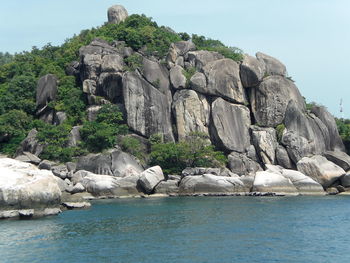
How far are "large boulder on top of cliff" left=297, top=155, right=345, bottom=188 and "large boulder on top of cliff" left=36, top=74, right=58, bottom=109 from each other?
97.7ft

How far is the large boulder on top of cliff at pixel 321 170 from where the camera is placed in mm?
51331

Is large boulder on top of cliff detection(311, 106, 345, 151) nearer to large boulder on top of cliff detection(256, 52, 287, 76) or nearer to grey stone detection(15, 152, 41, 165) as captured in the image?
large boulder on top of cliff detection(256, 52, 287, 76)

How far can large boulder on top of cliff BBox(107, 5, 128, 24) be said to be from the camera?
76.3 meters

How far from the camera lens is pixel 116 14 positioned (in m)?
76.4

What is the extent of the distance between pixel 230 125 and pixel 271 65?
9.06 m

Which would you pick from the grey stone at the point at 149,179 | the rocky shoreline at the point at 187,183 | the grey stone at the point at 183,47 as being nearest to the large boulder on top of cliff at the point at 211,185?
the rocky shoreline at the point at 187,183

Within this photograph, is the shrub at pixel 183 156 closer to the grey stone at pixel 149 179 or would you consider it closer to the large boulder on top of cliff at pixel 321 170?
the grey stone at pixel 149 179

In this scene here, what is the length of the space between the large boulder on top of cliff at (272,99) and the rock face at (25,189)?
30.3 metres

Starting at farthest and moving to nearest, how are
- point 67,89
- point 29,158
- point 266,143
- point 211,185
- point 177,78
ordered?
point 67,89, point 177,78, point 266,143, point 29,158, point 211,185

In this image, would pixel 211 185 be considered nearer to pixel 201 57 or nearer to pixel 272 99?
pixel 272 99

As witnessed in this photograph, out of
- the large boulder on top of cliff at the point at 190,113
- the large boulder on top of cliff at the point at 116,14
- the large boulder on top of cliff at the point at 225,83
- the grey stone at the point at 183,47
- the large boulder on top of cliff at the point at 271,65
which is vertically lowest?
the large boulder on top of cliff at the point at 190,113

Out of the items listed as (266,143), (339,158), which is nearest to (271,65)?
(266,143)

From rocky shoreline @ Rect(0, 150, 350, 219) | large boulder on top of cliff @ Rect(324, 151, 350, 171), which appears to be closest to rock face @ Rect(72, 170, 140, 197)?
rocky shoreline @ Rect(0, 150, 350, 219)

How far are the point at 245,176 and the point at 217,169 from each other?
2.75m
